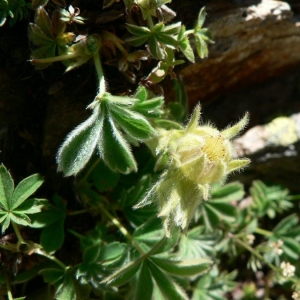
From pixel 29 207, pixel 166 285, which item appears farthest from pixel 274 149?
pixel 29 207

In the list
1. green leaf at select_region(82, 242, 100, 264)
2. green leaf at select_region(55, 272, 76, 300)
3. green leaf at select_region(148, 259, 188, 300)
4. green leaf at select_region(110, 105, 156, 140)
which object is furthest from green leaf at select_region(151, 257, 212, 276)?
green leaf at select_region(110, 105, 156, 140)

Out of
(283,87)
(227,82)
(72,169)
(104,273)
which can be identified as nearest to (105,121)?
(72,169)

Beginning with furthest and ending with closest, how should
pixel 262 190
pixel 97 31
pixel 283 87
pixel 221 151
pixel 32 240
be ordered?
pixel 283 87 < pixel 262 190 < pixel 32 240 < pixel 97 31 < pixel 221 151

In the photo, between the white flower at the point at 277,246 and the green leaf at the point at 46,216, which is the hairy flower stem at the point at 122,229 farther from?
the white flower at the point at 277,246

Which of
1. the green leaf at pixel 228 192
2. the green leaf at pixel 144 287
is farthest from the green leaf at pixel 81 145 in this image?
the green leaf at pixel 228 192

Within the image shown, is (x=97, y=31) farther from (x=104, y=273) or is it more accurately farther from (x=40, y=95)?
(x=104, y=273)

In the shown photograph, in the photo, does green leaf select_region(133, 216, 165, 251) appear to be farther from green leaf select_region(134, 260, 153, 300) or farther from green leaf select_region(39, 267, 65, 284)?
green leaf select_region(39, 267, 65, 284)
